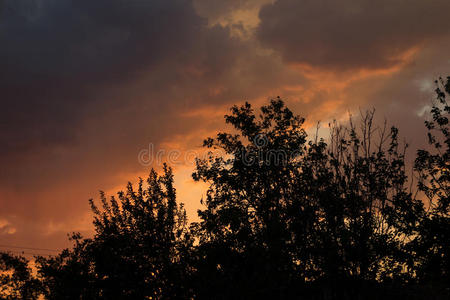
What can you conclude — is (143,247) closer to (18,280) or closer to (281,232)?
(281,232)

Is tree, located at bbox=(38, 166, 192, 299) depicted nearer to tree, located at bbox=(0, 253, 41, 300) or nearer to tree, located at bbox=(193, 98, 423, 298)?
tree, located at bbox=(193, 98, 423, 298)

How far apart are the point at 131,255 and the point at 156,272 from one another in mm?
2147

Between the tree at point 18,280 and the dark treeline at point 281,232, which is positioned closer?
the dark treeline at point 281,232

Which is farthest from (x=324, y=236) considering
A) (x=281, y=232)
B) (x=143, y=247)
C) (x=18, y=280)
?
(x=18, y=280)

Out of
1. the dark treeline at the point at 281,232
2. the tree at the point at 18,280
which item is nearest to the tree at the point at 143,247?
the dark treeline at the point at 281,232

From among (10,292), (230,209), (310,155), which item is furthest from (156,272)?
(10,292)

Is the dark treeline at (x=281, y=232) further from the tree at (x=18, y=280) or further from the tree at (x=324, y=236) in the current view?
the tree at (x=18, y=280)

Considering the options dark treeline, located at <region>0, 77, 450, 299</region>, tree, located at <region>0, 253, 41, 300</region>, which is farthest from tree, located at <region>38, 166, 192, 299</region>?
tree, located at <region>0, 253, 41, 300</region>

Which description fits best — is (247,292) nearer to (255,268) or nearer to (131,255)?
(255,268)

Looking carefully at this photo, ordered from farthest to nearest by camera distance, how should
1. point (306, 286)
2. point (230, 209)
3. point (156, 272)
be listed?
point (230, 209) → point (156, 272) → point (306, 286)

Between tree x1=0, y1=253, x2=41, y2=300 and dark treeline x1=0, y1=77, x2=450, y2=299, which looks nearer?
dark treeline x1=0, y1=77, x2=450, y2=299

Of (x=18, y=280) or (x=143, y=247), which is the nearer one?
(x=143, y=247)

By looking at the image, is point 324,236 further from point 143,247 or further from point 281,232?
point 143,247

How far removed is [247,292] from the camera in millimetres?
18500
